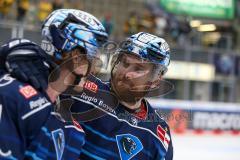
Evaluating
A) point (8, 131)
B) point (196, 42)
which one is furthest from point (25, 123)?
point (196, 42)

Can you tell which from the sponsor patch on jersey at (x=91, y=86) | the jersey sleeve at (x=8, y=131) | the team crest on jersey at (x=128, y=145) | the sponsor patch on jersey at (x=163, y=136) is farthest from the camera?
the sponsor patch on jersey at (x=163, y=136)

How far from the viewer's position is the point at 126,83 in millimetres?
1955

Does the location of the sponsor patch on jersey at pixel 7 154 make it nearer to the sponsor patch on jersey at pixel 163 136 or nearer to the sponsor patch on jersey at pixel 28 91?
the sponsor patch on jersey at pixel 28 91

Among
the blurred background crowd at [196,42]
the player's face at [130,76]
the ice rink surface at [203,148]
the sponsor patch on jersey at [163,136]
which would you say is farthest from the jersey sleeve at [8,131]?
the blurred background crowd at [196,42]

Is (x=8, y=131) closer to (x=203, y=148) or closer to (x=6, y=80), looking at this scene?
(x=6, y=80)

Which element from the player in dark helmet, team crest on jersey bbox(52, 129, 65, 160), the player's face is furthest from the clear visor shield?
team crest on jersey bbox(52, 129, 65, 160)

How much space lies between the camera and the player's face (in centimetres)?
194

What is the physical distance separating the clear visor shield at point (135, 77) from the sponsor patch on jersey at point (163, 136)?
6.7 inches

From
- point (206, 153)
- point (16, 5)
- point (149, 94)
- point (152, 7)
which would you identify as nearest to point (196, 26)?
point (152, 7)

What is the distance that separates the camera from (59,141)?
1474mm

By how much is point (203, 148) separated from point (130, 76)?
17.5ft

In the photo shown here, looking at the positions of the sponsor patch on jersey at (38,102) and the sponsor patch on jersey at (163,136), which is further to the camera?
the sponsor patch on jersey at (163,136)

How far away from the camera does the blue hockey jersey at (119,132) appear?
1.91 meters

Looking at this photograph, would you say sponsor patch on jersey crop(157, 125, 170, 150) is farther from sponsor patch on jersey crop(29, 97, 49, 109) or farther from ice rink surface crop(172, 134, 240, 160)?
ice rink surface crop(172, 134, 240, 160)
